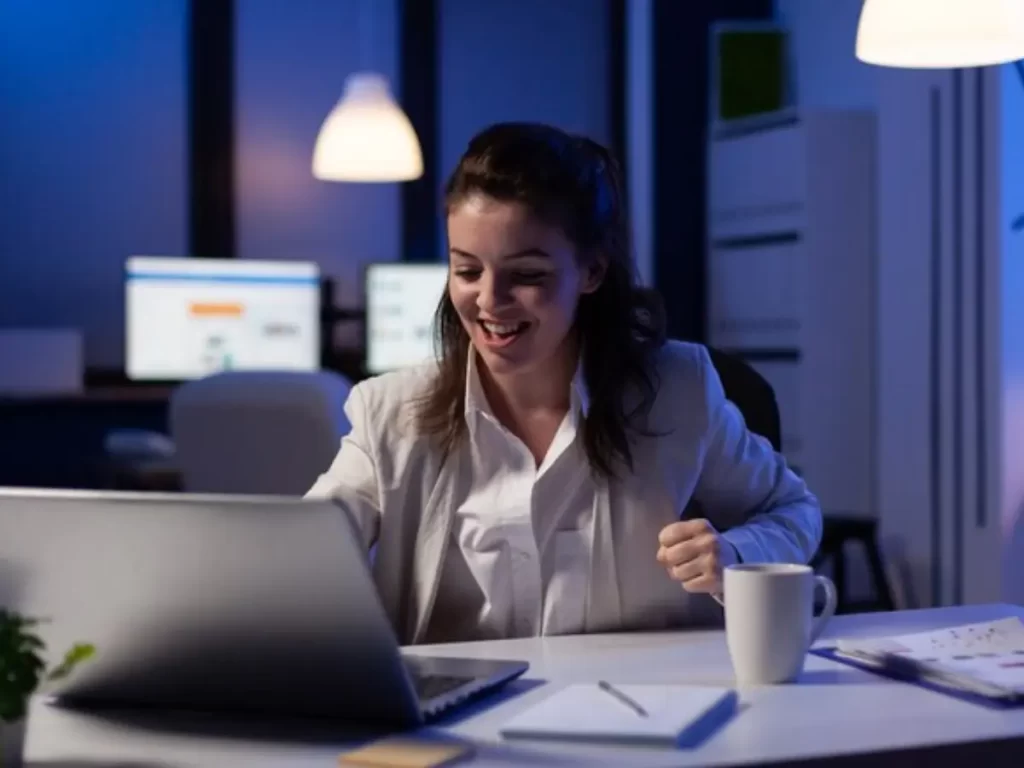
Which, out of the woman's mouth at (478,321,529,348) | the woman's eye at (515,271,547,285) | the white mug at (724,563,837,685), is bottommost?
the white mug at (724,563,837,685)

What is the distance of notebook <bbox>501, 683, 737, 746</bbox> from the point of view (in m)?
1.05

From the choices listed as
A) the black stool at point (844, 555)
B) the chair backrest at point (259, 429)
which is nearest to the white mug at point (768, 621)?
the chair backrest at point (259, 429)

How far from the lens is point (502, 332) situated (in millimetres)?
1603

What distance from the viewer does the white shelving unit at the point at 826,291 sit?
14.8 feet

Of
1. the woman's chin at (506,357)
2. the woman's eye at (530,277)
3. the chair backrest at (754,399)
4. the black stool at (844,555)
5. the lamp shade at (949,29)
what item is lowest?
the black stool at (844,555)

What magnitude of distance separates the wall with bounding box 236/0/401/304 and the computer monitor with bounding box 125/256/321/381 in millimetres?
472

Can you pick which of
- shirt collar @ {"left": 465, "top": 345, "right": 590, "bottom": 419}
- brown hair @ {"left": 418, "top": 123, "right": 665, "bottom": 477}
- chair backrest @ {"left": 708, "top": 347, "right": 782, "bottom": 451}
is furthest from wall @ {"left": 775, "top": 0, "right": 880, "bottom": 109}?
shirt collar @ {"left": 465, "top": 345, "right": 590, "bottom": 419}

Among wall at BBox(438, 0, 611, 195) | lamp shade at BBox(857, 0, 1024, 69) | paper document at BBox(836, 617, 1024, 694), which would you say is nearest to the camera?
paper document at BBox(836, 617, 1024, 694)

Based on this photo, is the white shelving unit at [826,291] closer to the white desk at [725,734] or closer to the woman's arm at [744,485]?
the woman's arm at [744,485]

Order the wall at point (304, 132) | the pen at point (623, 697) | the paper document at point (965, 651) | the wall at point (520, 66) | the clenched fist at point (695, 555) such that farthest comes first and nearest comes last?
the wall at point (520, 66), the wall at point (304, 132), the clenched fist at point (695, 555), the paper document at point (965, 651), the pen at point (623, 697)

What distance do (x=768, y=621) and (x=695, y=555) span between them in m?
0.19

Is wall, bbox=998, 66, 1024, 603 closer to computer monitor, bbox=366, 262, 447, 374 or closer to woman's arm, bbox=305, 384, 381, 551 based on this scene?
computer monitor, bbox=366, 262, 447, 374

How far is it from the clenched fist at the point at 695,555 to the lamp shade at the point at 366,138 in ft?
10.1

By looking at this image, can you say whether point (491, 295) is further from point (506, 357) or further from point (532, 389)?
point (532, 389)
